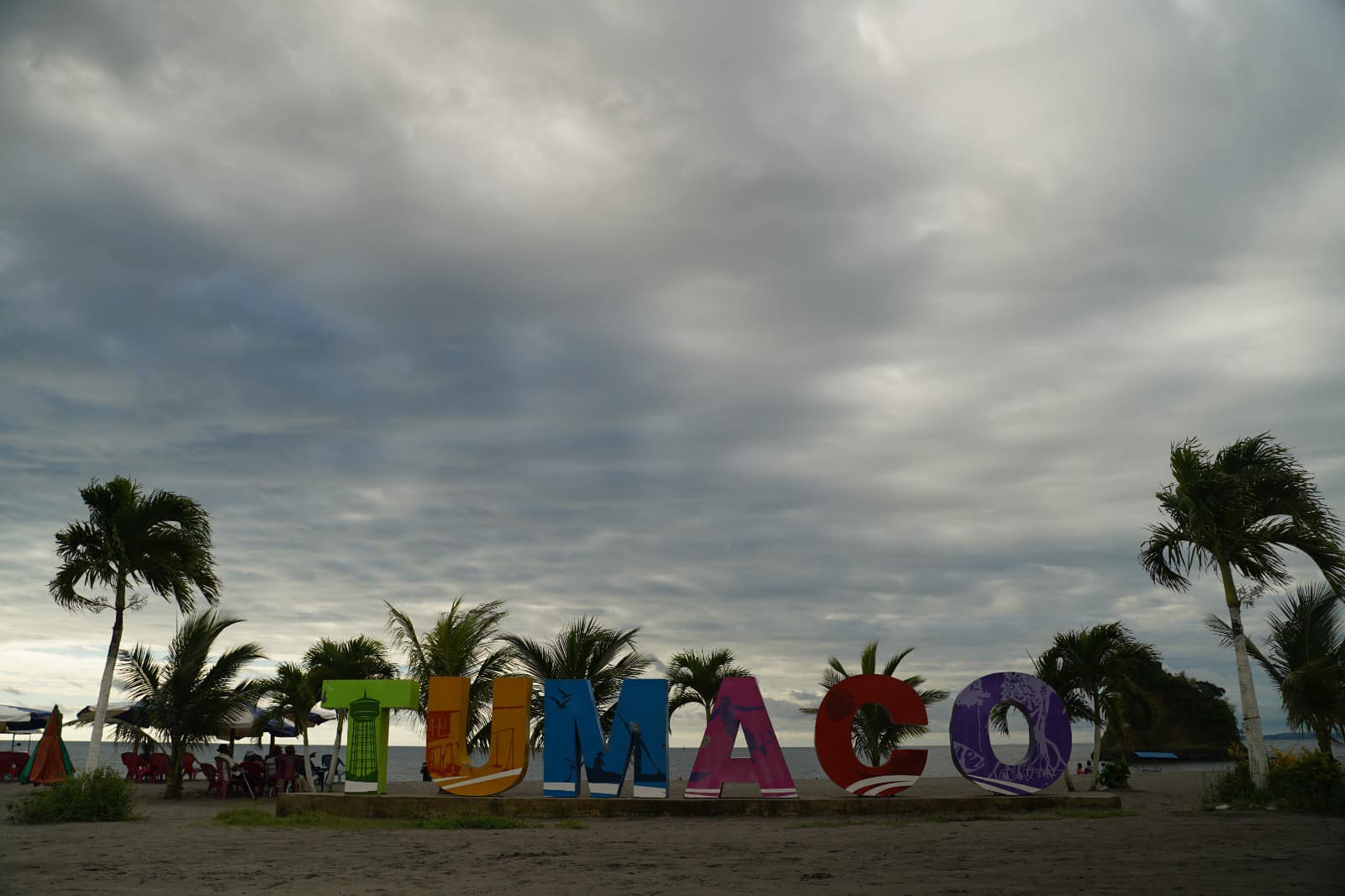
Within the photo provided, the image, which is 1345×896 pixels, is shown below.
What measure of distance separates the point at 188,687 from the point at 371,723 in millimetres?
8612

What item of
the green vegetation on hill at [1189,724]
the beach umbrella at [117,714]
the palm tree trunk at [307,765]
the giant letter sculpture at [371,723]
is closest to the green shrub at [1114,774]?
Result: the giant letter sculpture at [371,723]

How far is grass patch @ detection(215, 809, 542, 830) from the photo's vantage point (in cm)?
1520

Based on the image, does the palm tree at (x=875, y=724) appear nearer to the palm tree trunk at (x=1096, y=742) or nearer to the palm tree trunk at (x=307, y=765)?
the palm tree trunk at (x=1096, y=742)

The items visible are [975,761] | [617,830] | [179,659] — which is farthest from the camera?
[179,659]

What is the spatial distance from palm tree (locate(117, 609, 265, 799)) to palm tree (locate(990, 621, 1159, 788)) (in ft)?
66.4

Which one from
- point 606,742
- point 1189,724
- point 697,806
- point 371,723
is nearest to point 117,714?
point 371,723

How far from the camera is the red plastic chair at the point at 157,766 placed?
30.0 meters

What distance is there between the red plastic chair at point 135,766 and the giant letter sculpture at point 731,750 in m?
21.8

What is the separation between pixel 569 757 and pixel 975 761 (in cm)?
733

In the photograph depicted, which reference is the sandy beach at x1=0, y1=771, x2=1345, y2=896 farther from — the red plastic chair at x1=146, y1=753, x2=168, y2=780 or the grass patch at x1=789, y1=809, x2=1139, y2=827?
the red plastic chair at x1=146, y1=753, x2=168, y2=780

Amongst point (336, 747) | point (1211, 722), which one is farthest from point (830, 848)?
point (1211, 722)

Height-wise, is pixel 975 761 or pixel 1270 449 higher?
pixel 1270 449

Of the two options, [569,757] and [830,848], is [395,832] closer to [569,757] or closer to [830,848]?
[569,757]

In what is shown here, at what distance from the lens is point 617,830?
559 inches
